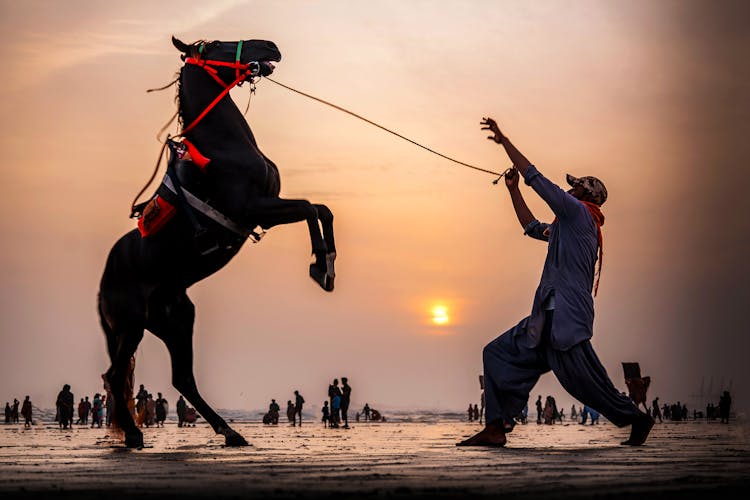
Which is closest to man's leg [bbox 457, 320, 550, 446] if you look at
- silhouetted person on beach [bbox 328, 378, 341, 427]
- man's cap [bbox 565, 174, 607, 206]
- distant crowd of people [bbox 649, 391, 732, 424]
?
man's cap [bbox 565, 174, 607, 206]

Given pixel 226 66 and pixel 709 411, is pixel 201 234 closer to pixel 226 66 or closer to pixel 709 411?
pixel 226 66

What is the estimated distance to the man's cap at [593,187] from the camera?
35.1 feet

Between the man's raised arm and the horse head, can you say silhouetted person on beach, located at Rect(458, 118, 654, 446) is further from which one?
the horse head

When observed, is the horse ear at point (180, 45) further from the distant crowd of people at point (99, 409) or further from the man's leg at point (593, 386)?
the distant crowd of people at point (99, 409)

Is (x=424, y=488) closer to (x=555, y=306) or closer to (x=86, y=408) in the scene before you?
(x=555, y=306)

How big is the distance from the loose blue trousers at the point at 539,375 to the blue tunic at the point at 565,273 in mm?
97

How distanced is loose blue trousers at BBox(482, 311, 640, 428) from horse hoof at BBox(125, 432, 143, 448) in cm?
299

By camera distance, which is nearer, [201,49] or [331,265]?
[331,265]

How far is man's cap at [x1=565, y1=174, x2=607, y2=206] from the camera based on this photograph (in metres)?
10.7

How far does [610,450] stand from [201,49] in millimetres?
5028

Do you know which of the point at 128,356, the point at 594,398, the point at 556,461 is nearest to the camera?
the point at 556,461

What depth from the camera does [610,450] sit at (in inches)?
380

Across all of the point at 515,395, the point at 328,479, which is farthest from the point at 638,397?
the point at 328,479

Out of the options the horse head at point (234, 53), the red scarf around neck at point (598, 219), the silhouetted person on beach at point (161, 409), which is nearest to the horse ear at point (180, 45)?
the horse head at point (234, 53)
